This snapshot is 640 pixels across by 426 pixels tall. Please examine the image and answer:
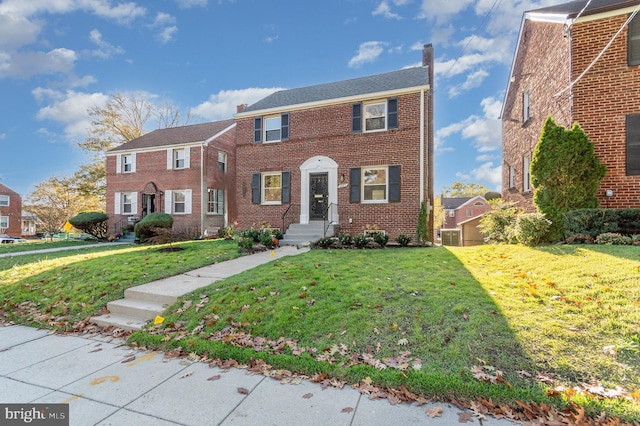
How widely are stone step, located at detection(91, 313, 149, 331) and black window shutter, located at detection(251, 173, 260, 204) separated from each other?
9.34m

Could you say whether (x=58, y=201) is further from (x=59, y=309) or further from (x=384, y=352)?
(x=384, y=352)

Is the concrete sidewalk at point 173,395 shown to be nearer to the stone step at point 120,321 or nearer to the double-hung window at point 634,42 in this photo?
the stone step at point 120,321

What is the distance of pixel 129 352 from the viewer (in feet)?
11.8

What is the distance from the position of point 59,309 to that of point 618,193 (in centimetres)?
1276

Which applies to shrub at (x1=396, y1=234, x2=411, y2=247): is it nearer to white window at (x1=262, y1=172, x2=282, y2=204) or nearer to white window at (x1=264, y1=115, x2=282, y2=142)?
white window at (x1=262, y1=172, x2=282, y2=204)

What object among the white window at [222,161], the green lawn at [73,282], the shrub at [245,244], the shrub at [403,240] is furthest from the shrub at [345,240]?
the white window at [222,161]

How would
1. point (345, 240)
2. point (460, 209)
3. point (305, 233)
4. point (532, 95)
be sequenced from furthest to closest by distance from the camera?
point (460, 209) → point (305, 233) → point (532, 95) → point (345, 240)

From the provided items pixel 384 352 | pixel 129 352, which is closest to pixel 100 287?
pixel 129 352

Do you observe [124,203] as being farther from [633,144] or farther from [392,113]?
[633,144]

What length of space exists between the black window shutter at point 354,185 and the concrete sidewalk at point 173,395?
951 cm

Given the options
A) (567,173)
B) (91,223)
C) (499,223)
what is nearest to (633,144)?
(567,173)

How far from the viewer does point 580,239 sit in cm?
689

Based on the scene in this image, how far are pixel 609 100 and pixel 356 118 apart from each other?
7645mm

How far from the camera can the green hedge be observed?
6.91 m
